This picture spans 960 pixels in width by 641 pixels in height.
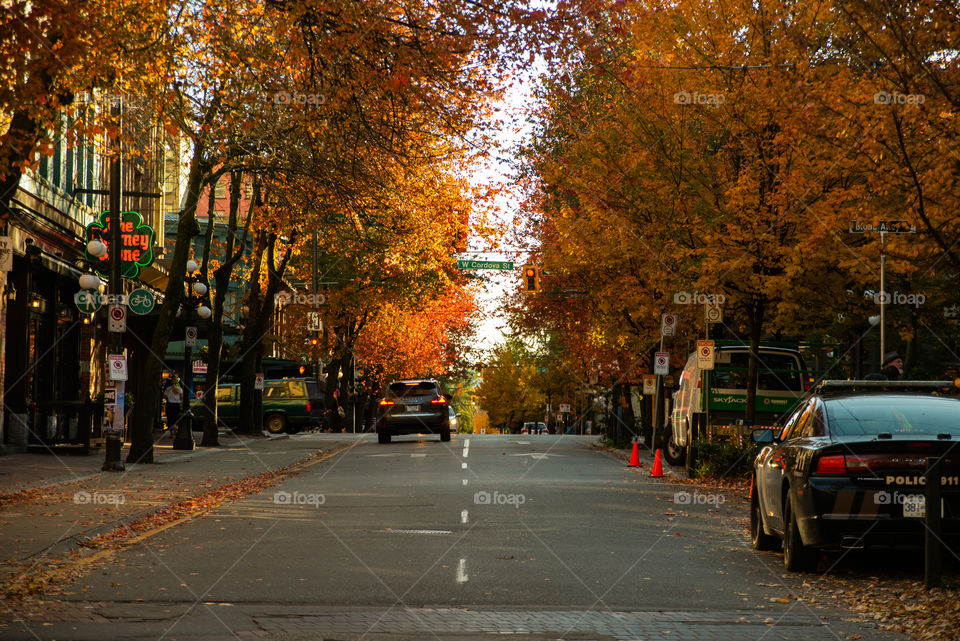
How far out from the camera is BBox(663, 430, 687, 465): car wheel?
96.1 feet

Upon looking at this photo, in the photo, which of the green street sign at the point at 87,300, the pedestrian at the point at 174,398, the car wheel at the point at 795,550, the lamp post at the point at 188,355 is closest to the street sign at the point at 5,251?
the green street sign at the point at 87,300

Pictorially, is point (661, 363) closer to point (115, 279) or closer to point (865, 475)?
point (115, 279)

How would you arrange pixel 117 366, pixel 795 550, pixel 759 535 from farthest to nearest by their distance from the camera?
pixel 117 366, pixel 759 535, pixel 795 550

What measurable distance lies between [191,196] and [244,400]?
17488 mm

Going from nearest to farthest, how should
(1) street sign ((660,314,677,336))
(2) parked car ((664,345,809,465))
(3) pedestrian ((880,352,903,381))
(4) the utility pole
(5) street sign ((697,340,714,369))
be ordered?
1. (3) pedestrian ((880,352,903,381))
2. (4) the utility pole
3. (5) street sign ((697,340,714,369))
4. (2) parked car ((664,345,809,465))
5. (1) street sign ((660,314,677,336))

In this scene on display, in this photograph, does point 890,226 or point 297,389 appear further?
point 297,389

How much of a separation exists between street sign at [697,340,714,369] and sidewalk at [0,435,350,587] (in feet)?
27.8

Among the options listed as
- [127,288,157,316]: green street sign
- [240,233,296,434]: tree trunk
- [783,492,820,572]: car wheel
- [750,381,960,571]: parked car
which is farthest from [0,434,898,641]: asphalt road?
[240,233,296,434]: tree trunk

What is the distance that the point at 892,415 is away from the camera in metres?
10.7

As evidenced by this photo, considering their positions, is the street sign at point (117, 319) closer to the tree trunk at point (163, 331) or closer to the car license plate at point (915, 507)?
the tree trunk at point (163, 331)

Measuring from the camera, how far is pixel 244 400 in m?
41.4

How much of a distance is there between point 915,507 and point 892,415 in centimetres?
112

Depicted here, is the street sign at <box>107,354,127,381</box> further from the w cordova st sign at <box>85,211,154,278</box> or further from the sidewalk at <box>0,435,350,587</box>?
the w cordova st sign at <box>85,211,154,278</box>

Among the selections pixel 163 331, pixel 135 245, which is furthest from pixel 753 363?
pixel 135 245
